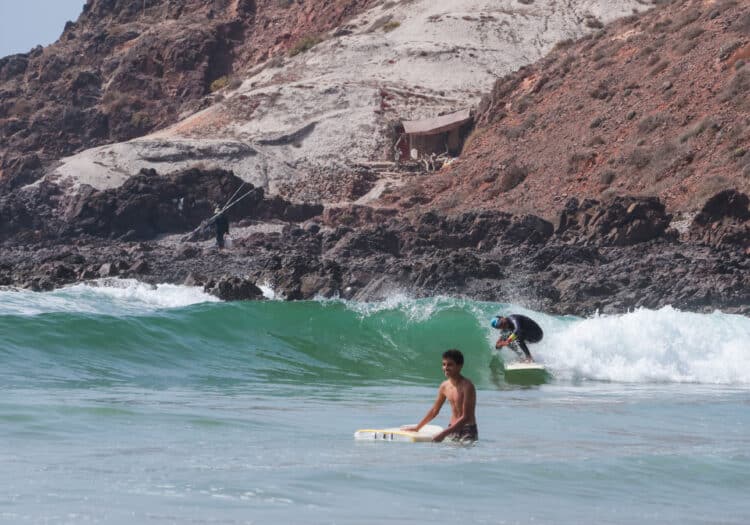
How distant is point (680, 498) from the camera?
7875mm

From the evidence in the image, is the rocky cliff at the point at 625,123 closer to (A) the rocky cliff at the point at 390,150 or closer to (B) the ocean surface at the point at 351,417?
(A) the rocky cliff at the point at 390,150

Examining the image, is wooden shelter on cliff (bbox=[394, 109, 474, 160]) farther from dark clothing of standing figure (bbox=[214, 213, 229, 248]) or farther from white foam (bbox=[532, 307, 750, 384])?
white foam (bbox=[532, 307, 750, 384])

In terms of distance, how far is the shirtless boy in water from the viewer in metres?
9.46

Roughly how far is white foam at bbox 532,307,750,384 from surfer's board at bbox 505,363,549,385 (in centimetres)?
107

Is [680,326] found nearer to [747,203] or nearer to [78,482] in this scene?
[747,203]

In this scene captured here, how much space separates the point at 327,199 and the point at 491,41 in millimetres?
19235

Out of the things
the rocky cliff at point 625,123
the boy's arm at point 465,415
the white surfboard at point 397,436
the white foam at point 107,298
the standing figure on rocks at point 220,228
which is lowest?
the white surfboard at point 397,436

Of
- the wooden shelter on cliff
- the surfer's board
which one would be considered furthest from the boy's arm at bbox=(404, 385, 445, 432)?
the wooden shelter on cliff

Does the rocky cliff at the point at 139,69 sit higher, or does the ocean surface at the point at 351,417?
the rocky cliff at the point at 139,69

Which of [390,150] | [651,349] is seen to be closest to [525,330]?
→ [651,349]

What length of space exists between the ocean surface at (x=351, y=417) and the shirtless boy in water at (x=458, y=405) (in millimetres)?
159

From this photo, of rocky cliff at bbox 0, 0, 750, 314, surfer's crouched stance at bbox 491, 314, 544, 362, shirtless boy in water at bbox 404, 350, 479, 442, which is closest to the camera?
shirtless boy in water at bbox 404, 350, 479, 442

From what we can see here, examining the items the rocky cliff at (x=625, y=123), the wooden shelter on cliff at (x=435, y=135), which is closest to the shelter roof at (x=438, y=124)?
the wooden shelter on cliff at (x=435, y=135)

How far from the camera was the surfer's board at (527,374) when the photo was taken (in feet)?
55.0
